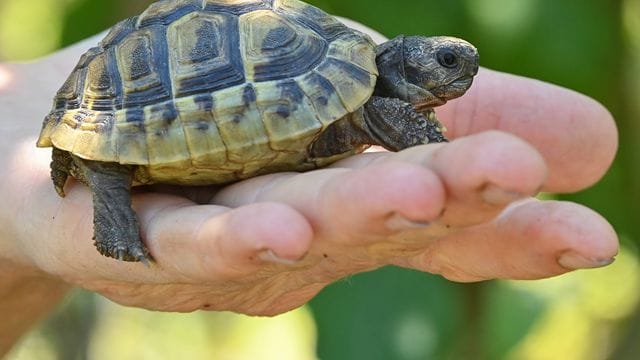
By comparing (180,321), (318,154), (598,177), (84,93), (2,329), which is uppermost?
(84,93)

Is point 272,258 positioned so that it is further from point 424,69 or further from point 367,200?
point 424,69

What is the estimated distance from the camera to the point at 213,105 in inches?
104

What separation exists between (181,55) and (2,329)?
1.59m

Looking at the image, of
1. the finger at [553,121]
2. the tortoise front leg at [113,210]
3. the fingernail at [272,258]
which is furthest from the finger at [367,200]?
the finger at [553,121]

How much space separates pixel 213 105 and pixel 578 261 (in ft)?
3.69

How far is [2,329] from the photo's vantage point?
11.9 ft

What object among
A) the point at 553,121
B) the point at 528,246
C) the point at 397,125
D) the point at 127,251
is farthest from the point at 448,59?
the point at 127,251

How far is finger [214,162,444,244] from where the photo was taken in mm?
1725

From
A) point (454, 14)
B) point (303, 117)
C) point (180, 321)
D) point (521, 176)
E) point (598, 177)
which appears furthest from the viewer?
point (180, 321)

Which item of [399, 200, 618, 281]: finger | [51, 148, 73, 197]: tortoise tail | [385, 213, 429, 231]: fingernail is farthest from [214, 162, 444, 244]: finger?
[51, 148, 73, 197]: tortoise tail

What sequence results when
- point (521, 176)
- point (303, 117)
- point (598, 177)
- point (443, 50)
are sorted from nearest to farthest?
point (521, 176)
point (303, 117)
point (443, 50)
point (598, 177)

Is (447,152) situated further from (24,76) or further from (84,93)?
(24,76)

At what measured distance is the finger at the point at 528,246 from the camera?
2006 millimetres

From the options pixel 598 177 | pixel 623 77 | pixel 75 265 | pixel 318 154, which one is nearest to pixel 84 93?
pixel 75 265
